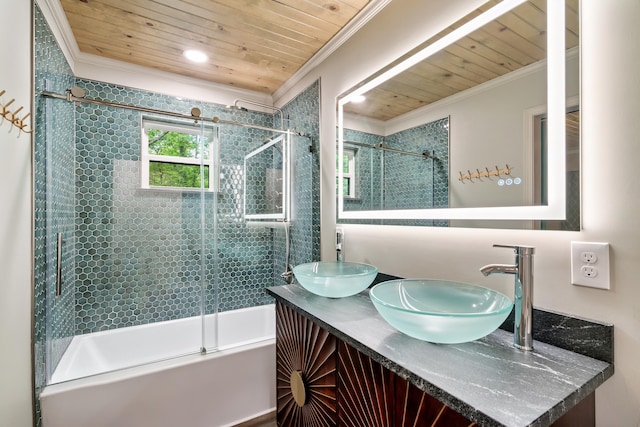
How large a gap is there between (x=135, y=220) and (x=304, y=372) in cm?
179

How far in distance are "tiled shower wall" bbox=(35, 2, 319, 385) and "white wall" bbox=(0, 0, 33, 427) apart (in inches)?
23.3

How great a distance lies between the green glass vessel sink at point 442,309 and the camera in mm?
788

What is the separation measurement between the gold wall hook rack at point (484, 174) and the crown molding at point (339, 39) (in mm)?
1038

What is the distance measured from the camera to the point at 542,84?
946mm

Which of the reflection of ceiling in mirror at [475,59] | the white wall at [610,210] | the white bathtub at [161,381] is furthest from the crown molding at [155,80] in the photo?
the white wall at [610,210]

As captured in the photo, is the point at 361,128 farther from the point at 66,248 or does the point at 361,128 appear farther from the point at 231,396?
the point at 66,248

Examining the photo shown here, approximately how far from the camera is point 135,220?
2252 millimetres

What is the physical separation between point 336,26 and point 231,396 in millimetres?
2394

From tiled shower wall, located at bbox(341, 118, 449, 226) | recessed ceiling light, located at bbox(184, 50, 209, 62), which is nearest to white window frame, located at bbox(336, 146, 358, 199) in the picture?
tiled shower wall, located at bbox(341, 118, 449, 226)

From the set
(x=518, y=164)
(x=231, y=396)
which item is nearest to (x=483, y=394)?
(x=518, y=164)

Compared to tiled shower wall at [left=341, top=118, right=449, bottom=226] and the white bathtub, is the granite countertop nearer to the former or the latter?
tiled shower wall at [left=341, top=118, right=449, bottom=226]

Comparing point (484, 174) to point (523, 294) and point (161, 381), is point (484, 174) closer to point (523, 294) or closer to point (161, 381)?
point (523, 294)

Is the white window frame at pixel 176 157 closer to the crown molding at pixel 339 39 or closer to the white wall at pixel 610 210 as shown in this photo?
the crown molding at pixel 339 39

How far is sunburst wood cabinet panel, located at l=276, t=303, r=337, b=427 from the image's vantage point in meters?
1.13
